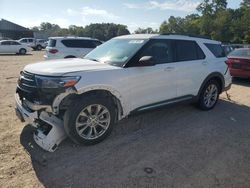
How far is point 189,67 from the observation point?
19.0 feet

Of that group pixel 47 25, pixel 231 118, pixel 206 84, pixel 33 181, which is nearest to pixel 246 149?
pixel 231 118

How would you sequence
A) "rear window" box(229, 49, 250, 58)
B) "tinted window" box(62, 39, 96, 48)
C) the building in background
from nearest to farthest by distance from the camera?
"rear window" box(229, 49, 250, 58) < "tinted window" box(62, 39, 96, 48) < the building in background

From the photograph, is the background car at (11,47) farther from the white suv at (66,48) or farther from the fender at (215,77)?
the fender at (215,77)

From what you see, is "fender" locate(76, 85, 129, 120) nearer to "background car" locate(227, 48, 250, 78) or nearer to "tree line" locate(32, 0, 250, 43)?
"background car" locate(227, 48, 250, 78)

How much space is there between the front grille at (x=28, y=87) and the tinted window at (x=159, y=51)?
6.44 ft

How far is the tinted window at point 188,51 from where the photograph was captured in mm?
5695

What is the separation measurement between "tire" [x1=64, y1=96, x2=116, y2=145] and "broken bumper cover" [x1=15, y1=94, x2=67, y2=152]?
0.18 metres

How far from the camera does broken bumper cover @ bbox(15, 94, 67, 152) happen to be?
4113 millimetres

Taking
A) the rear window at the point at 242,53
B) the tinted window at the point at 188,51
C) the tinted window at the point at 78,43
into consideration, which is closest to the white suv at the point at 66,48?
the tinted window at the point at 78,43

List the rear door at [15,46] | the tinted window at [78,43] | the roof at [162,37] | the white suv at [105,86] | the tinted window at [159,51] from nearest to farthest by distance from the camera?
the white suv at [105,86], the tinted window at [159,51], the roof at [162,37], the tinted window at [78,43], the rear door at [15,46]

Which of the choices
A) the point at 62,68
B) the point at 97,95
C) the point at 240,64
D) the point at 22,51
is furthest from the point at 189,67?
the point at 22,51

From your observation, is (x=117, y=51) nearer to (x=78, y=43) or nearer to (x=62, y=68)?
(x=62, y=68)

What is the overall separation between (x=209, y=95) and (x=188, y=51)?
1365mm

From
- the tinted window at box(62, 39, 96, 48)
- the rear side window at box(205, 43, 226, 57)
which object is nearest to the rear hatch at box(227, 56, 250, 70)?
the rear side window at box(205, 43, 226, 57)
